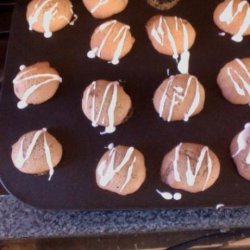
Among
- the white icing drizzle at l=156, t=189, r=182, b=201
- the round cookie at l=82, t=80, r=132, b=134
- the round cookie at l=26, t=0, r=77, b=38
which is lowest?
the white icing drizzle at l=156, t=189, r=182, b=201

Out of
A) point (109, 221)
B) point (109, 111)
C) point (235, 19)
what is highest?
point (235, 19)

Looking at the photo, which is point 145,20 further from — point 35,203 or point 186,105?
point 35,203

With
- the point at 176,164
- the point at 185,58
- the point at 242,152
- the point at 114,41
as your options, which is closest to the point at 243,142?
the point at 242,152

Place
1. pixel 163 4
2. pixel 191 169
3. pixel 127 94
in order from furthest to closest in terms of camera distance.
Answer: pixel 163 4 → pixel 127 94 → pixel 191 169

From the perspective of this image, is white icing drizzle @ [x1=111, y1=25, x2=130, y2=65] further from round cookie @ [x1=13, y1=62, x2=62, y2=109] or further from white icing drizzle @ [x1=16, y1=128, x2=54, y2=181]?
white icing drizzle @ [x1=16, y1=128, x2=54, y2=181]

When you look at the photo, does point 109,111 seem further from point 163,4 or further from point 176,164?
point 163,4

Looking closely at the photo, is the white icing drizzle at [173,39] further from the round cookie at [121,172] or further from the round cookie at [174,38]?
the round cookie at [121,172]

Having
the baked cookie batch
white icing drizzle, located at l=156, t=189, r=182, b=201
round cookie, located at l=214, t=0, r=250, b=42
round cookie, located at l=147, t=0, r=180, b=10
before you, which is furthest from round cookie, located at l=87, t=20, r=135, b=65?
white icing drizzle, located at l=156, t=189, r=182, b=201
